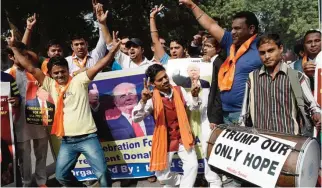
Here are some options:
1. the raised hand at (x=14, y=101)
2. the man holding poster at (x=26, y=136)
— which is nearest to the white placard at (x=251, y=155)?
the raised hand at (x=14, y=101)

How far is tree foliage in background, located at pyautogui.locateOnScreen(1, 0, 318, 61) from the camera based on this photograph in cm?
728

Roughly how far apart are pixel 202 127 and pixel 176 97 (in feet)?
2.13

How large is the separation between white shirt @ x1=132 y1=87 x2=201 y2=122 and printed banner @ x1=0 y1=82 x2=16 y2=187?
1.27 m

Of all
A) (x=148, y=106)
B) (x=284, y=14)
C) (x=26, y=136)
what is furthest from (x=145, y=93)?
(x=284, y=14)

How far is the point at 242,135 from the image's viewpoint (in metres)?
3.29

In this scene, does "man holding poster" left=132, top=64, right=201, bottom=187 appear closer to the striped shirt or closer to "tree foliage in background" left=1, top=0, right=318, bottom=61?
the striped shirt

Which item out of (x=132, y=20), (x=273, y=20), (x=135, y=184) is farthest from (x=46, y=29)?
(x=135, y=184)

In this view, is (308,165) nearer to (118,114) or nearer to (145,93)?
(145,93)

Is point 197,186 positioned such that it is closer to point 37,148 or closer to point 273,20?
point 37,148

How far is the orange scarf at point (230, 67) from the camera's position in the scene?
11.9ft

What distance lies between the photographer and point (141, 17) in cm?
936

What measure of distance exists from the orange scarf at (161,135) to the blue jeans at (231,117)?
400 mm

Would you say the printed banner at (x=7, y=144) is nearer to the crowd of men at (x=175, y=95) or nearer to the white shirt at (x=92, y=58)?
the crowd of men at (x=175, y=95)

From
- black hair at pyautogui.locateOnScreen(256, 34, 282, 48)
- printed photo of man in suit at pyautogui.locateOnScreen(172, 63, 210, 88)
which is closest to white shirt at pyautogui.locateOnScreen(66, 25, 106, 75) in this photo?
printed photo of man in suit at pyautogui.locateOnScreen(172, 63, 210, 88)
